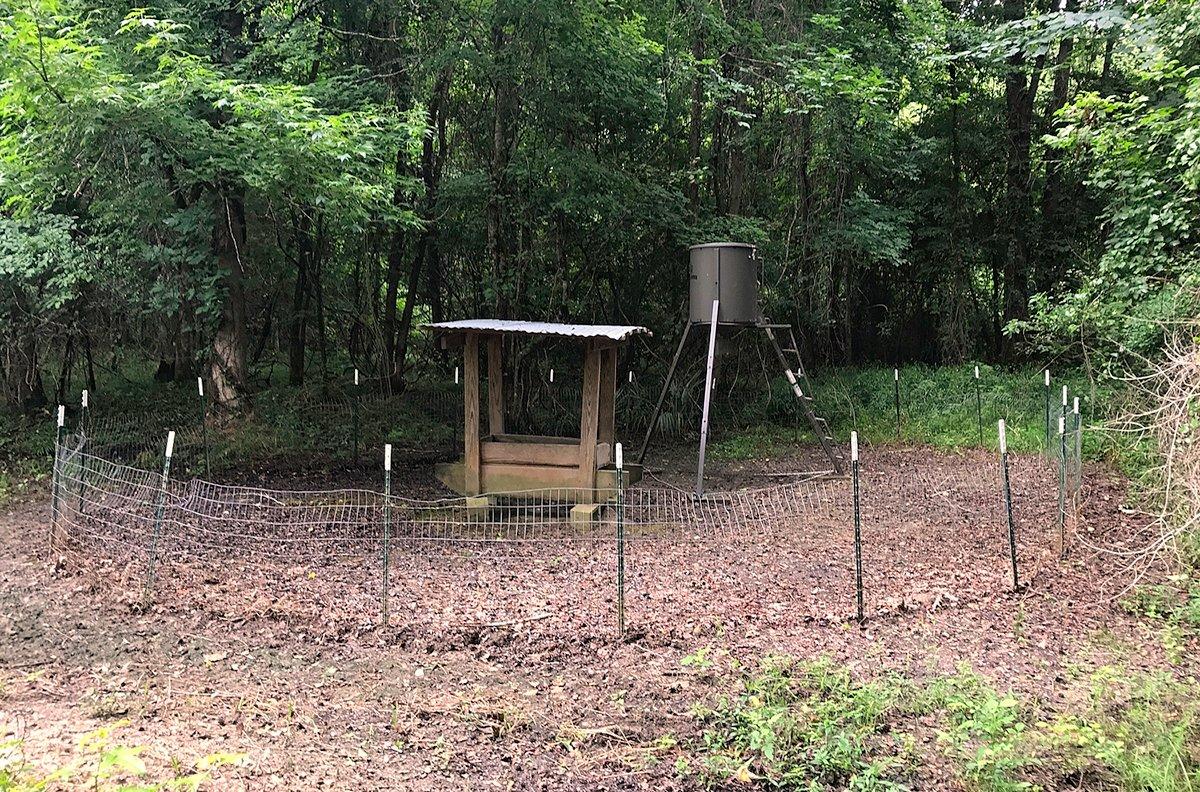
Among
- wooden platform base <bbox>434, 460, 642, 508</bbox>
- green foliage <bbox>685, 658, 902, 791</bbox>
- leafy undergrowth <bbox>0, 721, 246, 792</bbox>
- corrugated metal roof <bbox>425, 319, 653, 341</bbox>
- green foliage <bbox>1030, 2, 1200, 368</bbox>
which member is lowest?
green foliage <bbox>685, 658, 902, 791</bbox>

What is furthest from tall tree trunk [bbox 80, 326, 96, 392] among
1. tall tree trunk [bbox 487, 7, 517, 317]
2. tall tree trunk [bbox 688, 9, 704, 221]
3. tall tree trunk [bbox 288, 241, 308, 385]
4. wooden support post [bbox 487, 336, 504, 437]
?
tall tree trunk [bbox 688, 9, 704, 221]

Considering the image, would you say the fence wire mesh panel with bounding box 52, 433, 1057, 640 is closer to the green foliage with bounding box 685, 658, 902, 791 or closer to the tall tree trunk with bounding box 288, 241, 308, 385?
the green foliage with bounding box 685, 658, 902, 791

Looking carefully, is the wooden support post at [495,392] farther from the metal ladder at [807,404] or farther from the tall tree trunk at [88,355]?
the tall tree trunk at [88,355]

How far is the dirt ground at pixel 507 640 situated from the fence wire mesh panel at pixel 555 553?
31mm

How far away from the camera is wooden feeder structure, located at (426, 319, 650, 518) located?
24.4 ft

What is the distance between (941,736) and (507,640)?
228cm

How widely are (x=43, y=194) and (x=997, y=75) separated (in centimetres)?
1287

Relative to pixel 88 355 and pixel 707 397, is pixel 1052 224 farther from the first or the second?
pixel 88 355

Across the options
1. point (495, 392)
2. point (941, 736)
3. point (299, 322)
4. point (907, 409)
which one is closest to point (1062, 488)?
point (941, 736)

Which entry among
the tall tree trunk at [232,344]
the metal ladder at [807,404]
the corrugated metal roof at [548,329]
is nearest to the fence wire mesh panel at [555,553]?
the metal ladder at [807,404]

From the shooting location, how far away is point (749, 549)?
648cm

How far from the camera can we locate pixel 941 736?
340cm

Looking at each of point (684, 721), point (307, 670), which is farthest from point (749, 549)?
point (307, 670)

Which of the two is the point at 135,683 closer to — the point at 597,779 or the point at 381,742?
the point at 381,742
